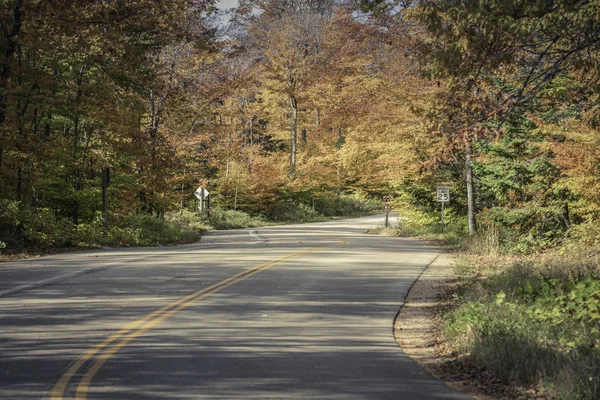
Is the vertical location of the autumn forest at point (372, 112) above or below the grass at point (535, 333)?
above

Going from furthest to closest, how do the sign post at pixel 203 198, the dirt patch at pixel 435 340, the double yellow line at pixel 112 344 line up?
1. the sign post at pixel 203 198
2. the dirt patch at pixel 435 340
3. the double yellow line at pixel 112 344

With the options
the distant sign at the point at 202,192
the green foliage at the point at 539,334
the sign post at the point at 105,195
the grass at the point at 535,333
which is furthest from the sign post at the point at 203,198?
the green foliage at the point at 539,334

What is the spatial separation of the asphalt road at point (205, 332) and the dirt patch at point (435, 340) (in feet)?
0.79

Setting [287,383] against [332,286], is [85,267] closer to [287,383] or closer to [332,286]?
[332,286]

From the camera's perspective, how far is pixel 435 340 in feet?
35.0

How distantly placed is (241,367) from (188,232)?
2674 centimetres

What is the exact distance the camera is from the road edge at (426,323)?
881 centimetres

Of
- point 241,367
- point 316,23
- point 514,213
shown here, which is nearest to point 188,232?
Result: point 514,213

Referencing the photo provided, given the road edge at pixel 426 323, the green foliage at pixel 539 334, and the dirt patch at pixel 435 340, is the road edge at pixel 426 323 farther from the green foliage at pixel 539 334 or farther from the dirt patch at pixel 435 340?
the green foliage at pixel 539 334

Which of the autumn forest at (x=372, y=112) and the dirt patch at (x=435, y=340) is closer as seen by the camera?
the dirt patch at (x=435, y=340)

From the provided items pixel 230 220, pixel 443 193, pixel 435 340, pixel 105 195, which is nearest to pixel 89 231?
pixel 105 195

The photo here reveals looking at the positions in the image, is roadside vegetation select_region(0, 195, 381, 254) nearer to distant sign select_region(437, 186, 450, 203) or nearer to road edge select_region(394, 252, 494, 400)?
distant sign select_region(437, 186, 450, 203)

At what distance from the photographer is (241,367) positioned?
27.8 feet

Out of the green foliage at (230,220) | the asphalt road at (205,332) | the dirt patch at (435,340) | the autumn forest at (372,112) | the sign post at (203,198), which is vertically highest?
the autumn forest at (372,112)
